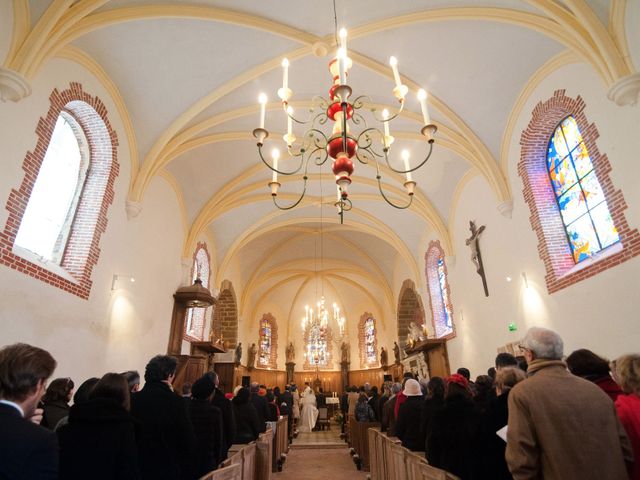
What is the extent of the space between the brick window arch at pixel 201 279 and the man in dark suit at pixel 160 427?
8.44 metres

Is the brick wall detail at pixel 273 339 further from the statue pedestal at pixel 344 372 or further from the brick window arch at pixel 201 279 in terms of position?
the brick window arch at pixel 201 279

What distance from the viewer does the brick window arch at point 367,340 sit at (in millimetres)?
19812

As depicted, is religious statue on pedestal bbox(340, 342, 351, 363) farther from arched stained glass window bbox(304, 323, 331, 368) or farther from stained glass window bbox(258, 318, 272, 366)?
stained glass window bbox(258, 318, 272, 366)

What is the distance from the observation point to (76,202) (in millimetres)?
6465

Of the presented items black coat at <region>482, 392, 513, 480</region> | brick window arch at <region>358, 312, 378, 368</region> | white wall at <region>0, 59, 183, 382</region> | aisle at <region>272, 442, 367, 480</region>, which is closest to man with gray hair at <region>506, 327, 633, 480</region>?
black coat at <region>482, 392, 513, 480</region>

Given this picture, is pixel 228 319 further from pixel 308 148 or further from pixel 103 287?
pixel 308 148

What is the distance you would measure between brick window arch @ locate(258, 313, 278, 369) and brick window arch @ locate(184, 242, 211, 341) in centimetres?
761

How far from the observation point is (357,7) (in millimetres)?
6254

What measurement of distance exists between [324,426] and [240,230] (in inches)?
352

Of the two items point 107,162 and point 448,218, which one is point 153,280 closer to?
point 107,162

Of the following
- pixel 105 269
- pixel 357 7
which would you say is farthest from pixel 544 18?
pixel 105 269

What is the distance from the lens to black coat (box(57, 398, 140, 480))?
6.58ft

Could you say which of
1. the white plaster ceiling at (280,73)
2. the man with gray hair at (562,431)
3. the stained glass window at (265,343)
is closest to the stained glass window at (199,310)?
the white plaster ceiling at (280,73)

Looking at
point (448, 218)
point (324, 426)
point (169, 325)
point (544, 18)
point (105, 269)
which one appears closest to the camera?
point (544, 18)
